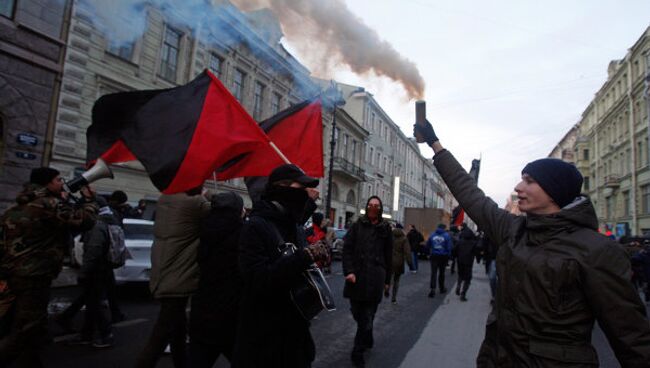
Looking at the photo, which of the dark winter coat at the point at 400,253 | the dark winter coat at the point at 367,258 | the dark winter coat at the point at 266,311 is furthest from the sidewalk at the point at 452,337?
the dark winter coat at the point at 266,311

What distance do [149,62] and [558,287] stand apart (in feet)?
58.2

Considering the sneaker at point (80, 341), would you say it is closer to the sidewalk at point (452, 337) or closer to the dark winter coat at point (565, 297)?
the sidewalk at point (452, 337)

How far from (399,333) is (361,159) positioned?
35.3m

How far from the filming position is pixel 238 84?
2192cm

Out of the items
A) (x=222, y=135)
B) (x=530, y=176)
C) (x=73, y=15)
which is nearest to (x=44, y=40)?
(x=73, y=15)

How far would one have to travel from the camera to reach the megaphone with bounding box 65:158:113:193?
363cm

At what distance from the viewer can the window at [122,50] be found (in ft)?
50.2

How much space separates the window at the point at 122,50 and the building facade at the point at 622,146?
106 ft

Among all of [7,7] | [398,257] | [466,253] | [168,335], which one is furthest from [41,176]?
[7,7]

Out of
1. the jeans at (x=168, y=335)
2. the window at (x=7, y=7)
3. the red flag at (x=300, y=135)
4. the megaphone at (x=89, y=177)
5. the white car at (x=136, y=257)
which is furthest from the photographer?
the window at (x=7, y=7)

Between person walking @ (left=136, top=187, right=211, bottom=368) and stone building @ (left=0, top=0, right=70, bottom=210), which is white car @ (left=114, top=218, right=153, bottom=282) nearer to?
person walking @ (left=136, top=187, right=211, bottom=368)

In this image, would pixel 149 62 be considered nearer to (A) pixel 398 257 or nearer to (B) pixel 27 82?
(B) pixel 27 82

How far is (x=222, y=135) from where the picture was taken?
400 cm

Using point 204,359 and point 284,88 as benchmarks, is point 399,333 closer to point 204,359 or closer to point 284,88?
point 204,359
